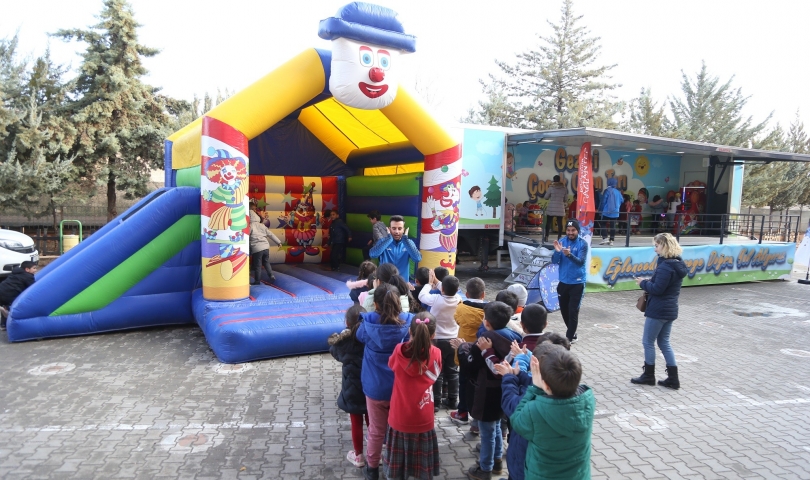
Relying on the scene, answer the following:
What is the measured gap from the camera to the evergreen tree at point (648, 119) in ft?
86.3

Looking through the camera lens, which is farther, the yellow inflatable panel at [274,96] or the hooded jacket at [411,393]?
the yellow inflatable panel at [274,96]

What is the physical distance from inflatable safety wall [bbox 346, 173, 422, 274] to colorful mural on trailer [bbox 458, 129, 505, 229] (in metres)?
2.21

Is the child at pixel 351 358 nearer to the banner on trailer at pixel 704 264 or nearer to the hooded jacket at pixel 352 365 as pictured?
the hooded jacket at pixel 352 365

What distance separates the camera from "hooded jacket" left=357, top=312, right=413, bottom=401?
321 centimetres

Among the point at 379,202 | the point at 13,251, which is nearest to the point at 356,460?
the point at 379,202

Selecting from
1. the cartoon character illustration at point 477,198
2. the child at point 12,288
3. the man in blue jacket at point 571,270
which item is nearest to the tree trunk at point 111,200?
the child at point 12,288

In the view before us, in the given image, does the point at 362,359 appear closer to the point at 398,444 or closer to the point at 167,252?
the point at 398,444

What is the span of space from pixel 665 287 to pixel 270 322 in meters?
3.92

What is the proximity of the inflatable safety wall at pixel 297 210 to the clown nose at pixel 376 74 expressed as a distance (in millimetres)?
3687

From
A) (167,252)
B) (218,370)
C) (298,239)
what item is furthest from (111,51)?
(218,370)

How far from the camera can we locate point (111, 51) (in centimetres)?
1516

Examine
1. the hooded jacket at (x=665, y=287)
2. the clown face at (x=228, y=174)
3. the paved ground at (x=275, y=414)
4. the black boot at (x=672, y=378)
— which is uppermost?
the clown face at (x=228, y=174)

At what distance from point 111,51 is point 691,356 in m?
16.1

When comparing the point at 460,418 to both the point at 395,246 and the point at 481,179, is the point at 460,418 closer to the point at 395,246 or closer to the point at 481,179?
the point at 395,246
